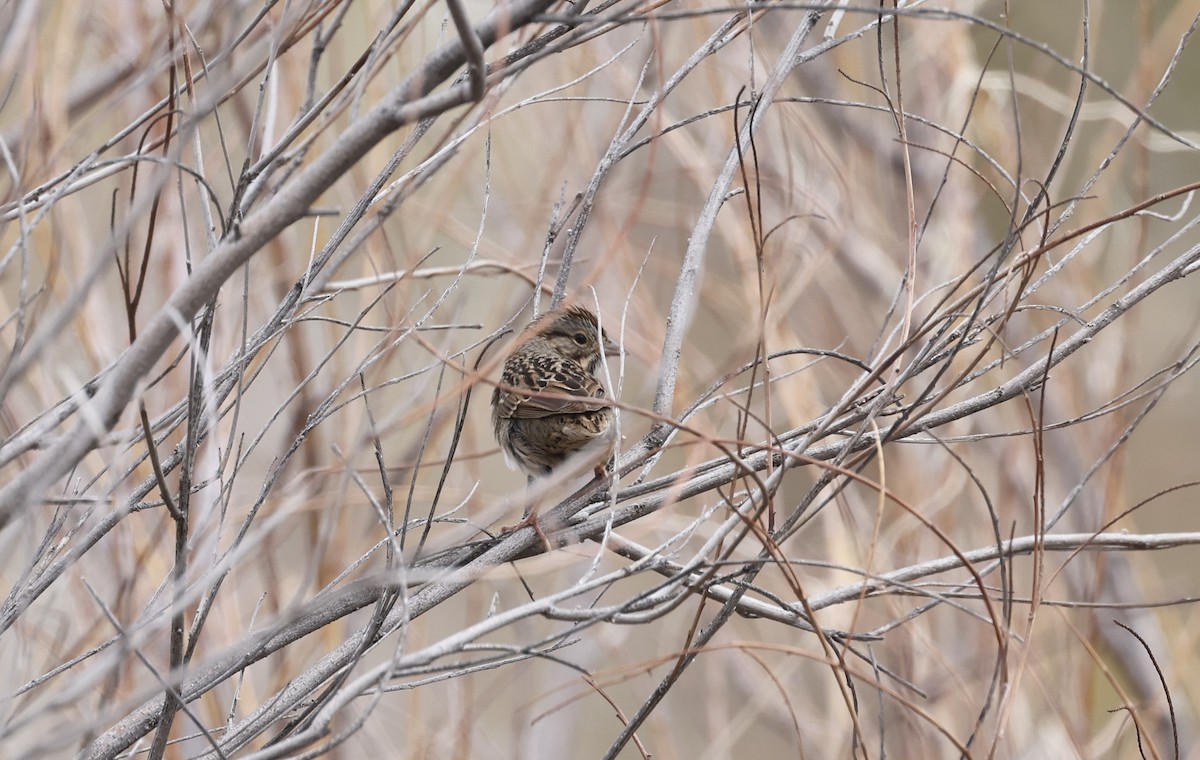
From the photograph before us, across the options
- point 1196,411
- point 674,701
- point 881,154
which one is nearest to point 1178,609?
point 1196,411

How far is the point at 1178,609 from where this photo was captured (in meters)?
5.43

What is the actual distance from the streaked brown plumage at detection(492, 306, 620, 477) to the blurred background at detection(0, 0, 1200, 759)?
14 cm

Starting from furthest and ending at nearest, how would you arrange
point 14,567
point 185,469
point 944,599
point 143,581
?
point 14,567 < point 143,581 < point 944,599 < point 185,469

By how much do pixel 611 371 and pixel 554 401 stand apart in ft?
5.10

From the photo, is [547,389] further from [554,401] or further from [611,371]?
[611,371]

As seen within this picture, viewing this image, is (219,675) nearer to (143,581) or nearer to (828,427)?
(828,427)

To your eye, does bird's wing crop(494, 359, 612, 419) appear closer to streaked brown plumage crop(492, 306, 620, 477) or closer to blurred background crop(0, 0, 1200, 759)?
streaked brown plumage crop(492, 306, 620, 477)

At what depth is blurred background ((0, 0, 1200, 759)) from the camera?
1668 millimetres

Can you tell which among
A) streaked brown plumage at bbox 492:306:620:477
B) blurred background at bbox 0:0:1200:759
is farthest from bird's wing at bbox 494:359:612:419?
blurred background at bbox 0:0:1200:759

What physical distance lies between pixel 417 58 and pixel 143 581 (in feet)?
6.14

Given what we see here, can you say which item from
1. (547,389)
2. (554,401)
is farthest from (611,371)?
(554,401)

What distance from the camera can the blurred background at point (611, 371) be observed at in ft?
5.47

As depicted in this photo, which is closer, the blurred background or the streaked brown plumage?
the blurred background

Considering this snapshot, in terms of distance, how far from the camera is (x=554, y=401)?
10.5 feet
